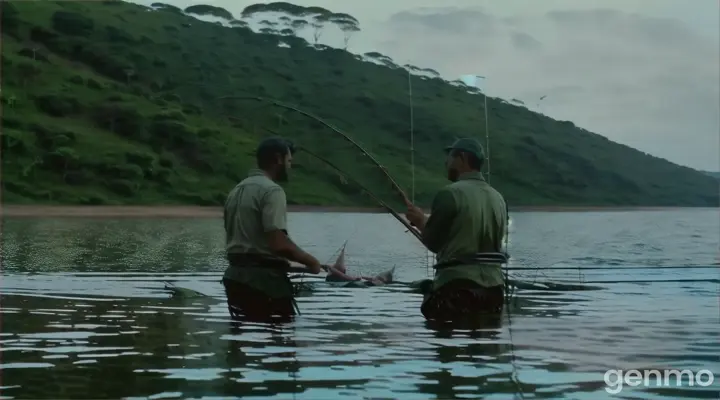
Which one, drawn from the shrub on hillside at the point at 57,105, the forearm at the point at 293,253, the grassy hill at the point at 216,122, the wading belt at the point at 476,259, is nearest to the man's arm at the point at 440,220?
the wading belt at the point at 476,259

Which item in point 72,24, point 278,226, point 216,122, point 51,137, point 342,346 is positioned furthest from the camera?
point 72,24

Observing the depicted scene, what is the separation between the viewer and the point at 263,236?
10.9 meters

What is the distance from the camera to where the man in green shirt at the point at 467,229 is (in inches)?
428

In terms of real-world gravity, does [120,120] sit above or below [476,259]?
above

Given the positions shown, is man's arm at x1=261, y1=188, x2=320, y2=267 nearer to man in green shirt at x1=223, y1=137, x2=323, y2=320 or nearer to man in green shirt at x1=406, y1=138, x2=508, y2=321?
man in green shirt at x1=223, y1=137, x2=323, y2=320

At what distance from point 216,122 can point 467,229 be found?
123360 mm

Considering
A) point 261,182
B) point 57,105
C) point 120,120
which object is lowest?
point 261,182

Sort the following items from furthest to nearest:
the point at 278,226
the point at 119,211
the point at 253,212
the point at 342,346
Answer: the point at 119,211
the point at 342,346
the point at 253,212
the point at 278,226

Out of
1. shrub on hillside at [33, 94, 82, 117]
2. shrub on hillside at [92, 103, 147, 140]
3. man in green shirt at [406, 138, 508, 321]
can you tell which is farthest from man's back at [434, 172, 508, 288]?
shrub on hillside at [33, 94, 82, 117]

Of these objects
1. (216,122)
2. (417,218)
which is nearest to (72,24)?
(216,122)

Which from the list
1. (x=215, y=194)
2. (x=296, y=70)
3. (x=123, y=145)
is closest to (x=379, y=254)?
(x=215, y=194)

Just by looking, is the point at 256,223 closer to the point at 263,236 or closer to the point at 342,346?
the point at 263,236

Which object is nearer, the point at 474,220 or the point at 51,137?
the point at 474,220

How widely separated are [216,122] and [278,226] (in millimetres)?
123397
